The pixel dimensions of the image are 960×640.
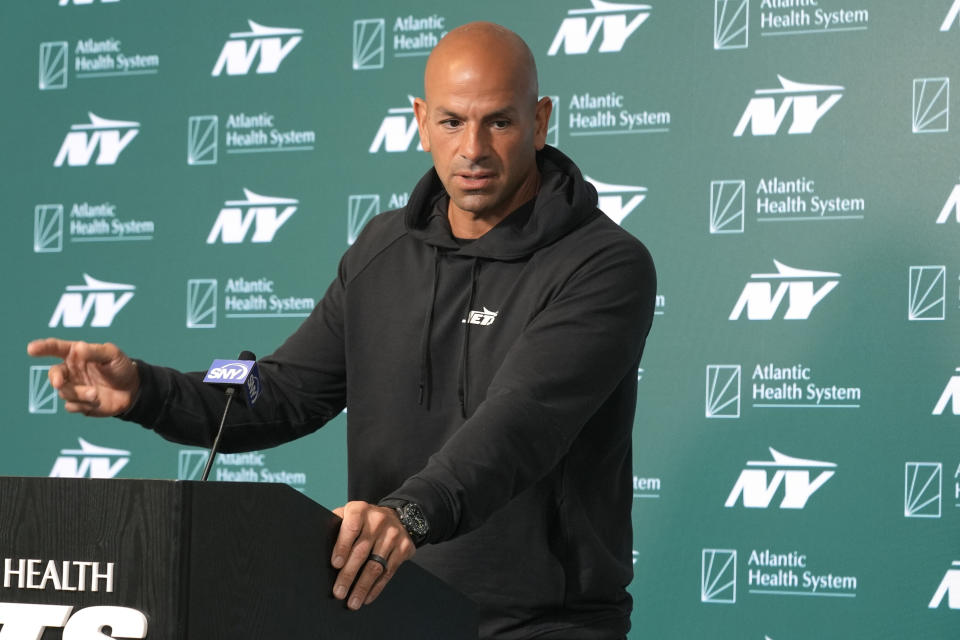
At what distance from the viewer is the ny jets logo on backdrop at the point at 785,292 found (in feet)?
11.2

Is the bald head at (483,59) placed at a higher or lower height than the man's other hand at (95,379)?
higher

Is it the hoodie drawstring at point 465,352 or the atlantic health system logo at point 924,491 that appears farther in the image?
the atlantic health system logo at point 924,491

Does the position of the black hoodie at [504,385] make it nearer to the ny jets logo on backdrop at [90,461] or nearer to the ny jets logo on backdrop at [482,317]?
the ny jets logo on backdrop at [482,317]

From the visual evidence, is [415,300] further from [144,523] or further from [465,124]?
[144,523]

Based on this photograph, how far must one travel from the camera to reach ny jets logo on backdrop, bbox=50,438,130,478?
4.11 metres

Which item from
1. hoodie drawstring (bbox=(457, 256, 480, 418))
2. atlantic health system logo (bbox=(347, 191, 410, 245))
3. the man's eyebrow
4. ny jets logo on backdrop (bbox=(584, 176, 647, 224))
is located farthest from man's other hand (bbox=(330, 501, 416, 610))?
atlantic health system logo (bbox=(347, 191, 410, 245))

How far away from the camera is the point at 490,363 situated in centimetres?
199

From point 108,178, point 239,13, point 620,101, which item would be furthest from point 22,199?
point 620,101

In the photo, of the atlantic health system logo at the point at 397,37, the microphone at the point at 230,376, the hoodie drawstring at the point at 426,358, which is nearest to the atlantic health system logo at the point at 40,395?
the atlantic health system logo at the point at 397,37

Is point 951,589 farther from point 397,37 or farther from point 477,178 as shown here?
point 397,37

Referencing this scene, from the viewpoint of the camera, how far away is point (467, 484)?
5.06 feet

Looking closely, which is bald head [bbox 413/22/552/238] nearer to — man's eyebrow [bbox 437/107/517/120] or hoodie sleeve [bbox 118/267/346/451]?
man's eyebrow [bbox 437/107/517/120]

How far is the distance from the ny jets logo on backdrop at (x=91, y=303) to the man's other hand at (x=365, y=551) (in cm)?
302

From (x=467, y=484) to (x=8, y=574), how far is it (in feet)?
1.79
